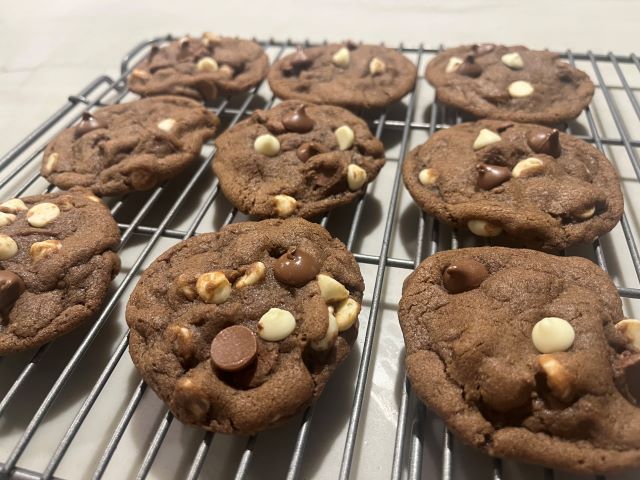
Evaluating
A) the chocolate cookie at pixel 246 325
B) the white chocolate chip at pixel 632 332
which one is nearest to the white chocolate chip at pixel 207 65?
the chocolate cookie at pixel 246 325

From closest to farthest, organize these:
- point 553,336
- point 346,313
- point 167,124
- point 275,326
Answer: point 553,336 → point 275,326 → point 346,313 → point 167,124

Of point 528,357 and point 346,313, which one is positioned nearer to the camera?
point 528,357

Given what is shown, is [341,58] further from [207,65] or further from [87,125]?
[87,125]

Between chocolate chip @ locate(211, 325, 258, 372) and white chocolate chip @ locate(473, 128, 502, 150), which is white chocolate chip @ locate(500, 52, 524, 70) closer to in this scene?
white chocolate chip @ locate(473, 128, 502, 150)

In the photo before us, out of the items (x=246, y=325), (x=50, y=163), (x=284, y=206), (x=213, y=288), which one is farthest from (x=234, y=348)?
(x=50, y=163)

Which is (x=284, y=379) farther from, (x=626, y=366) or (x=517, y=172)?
(x=517, y=172)

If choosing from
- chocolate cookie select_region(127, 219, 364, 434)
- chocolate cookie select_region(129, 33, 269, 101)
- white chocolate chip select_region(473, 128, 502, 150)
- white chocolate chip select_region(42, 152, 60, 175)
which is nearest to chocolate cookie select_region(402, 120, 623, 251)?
white chocolate chip select_region(473, 128, 502, 150)

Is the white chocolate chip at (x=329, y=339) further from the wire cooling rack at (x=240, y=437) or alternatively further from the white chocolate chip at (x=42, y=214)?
the white chocolate chip at (x=42, y=214)

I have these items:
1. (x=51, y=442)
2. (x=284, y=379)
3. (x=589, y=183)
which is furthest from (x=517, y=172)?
(x=51, y=442)
